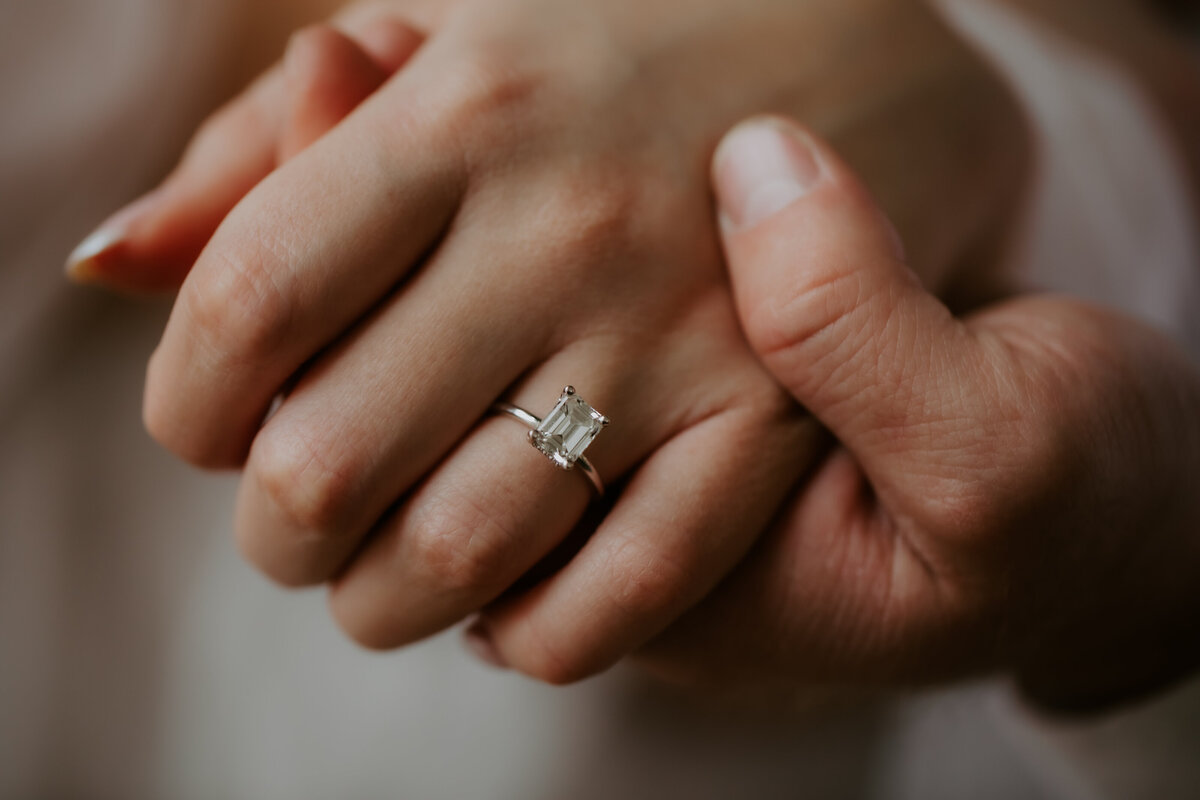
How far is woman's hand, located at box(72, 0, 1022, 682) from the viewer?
2.12 ft

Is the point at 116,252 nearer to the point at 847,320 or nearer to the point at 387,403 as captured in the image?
the point at 387,403

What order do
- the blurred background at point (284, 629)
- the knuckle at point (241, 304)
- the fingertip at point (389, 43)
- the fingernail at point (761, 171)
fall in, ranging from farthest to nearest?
the blurred background at point (284, 629)
the fingertip at point (389, 43)
the fingernail at point (761, 171)
the knuckle at point (241, 304)

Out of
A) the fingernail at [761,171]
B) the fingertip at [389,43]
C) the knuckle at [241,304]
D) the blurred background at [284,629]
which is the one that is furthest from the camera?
the blurred background at [284,629]

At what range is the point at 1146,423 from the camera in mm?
777

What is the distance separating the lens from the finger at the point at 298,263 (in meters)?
0.63

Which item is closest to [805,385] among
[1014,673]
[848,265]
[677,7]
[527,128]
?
[848,265]

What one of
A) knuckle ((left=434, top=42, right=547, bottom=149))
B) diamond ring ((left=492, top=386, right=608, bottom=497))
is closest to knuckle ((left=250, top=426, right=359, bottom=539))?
diamond ring ((left=492, top=386, right=608, bottom=497))

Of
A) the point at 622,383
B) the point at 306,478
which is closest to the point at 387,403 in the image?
the point at 306,478

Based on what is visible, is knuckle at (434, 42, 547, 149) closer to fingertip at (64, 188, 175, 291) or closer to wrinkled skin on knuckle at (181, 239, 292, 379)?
wrinkled skin on knuckle at (181, 239, 292, 379)

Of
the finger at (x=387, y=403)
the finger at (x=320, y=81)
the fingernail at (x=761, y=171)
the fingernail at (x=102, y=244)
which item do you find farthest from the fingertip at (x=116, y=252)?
the fingernail at (x=761, y=171)

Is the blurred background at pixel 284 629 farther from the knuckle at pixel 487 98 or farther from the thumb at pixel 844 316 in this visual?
the knuckle at pixel 487 98

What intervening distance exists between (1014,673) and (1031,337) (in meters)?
0.55

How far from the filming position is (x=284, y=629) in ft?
4.41

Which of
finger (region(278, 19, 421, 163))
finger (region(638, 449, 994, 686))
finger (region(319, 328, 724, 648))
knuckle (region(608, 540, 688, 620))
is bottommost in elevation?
finger (region(638, 449, 994, 686))
